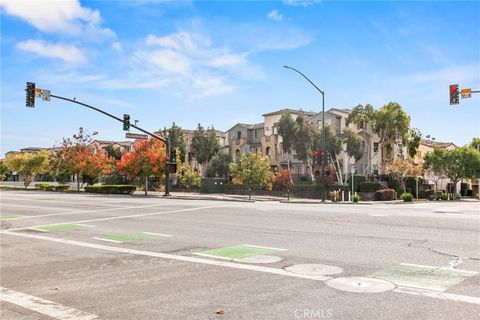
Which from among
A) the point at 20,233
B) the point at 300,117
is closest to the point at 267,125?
the point at 300,117

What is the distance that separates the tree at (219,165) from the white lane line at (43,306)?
59.6 metres

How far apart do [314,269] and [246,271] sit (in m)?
1.27

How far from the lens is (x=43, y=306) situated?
6.62 m

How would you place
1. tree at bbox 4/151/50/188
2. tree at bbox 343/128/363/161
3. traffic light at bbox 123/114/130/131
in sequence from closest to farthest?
traffic light at bbox 123/114/130/131, tree at bbox 343/128/363/161, tree at bbox 4/151/50/188

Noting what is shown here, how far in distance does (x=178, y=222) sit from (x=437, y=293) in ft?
39.5

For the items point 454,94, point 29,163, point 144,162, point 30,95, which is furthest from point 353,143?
point 29,163

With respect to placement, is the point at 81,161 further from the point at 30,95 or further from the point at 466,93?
the point at 466,93

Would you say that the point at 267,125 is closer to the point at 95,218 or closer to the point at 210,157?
the point at 210,157

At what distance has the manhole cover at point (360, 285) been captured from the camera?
6928mm

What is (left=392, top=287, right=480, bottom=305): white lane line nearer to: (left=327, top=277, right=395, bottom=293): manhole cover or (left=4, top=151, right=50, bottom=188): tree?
(left=327, top=277, right=395, bottom=293): manhole cover

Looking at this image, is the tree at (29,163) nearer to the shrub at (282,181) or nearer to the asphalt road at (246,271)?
the shrub at (282,181)

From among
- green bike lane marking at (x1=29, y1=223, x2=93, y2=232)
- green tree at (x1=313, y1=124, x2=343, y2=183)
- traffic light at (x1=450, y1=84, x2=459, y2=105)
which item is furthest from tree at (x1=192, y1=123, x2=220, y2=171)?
green bike lane marking at (x1=29, y1=223, x2=93, y2=232)

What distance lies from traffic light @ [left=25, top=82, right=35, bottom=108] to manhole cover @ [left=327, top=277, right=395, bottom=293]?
26633 millimetres

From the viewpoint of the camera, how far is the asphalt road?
6.18m
